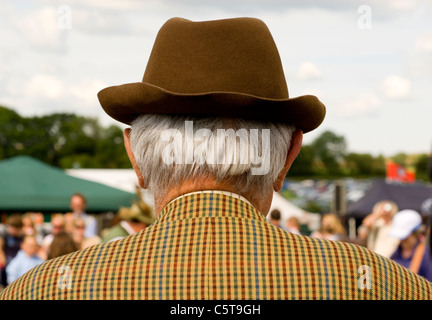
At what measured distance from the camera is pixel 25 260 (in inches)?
260

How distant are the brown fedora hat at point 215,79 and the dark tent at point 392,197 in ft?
46.2

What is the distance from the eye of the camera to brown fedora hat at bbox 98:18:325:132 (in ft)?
4.50

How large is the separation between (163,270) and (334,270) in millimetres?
328

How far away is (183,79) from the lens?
4.65ft

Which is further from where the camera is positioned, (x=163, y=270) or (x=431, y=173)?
(x=431, y=173)

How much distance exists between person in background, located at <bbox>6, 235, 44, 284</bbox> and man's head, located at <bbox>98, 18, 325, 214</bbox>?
5404mm

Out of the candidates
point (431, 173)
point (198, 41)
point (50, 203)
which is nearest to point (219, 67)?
point (198, 41)

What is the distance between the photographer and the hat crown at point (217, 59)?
55.7 inches

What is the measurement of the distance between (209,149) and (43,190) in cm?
1211

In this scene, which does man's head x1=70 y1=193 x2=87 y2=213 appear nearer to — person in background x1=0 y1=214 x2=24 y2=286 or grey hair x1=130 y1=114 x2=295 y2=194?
person in background x1=0 y1=214 x2=24 y2=286

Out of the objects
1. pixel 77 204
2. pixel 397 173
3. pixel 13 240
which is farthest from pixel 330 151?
pixel 13 240

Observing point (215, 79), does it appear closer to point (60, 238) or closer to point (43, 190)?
point (60, 238)
